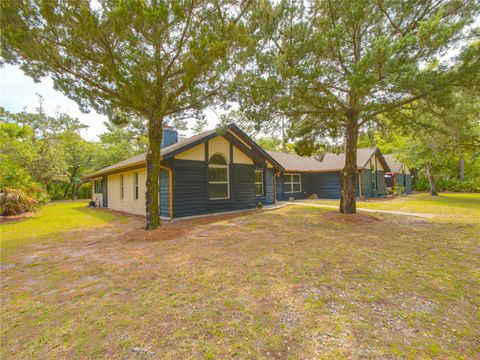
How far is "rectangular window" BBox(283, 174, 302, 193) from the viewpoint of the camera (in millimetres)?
18384

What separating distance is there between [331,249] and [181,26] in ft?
23.8

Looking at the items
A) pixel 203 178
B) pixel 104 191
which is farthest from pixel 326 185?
pixel 104 191

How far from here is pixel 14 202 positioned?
10781 mm

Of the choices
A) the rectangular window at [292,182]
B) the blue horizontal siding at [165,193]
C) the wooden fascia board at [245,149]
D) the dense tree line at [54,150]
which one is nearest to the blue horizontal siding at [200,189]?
the blue horizontal siding at [165,193]

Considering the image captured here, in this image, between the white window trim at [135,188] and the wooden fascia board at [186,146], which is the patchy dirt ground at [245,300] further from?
the white window trim at [135,188]

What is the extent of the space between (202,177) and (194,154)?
112cm

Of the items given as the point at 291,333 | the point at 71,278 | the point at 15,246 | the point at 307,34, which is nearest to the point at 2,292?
the point at 71,278

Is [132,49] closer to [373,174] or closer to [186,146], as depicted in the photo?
[186,146]

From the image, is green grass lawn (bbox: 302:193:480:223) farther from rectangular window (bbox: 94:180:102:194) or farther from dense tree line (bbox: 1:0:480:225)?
rectangular window (bbox: 94:180:102:194)

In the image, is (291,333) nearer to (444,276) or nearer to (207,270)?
(207,270)

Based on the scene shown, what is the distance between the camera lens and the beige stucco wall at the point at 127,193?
1120cm

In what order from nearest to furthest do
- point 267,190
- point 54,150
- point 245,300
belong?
point 245,300
point 267,190
point 54,150

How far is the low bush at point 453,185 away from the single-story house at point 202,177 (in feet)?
79.5

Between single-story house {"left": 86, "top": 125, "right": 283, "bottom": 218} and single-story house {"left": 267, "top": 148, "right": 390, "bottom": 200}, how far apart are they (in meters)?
4.42
